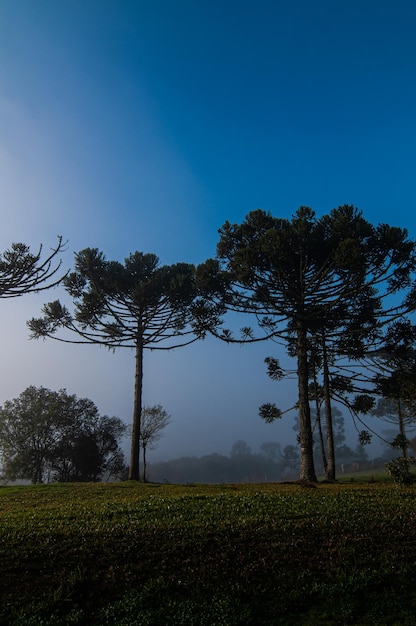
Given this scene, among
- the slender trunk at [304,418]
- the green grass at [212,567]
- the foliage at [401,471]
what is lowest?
the green grass at [212,567]

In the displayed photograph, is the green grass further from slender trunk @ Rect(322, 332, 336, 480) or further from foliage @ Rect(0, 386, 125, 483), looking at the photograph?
foliage @ Rect(0, 386, 125, 483)

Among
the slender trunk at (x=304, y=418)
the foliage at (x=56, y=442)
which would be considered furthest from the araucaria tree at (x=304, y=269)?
the foliage at (x=56, y=442)

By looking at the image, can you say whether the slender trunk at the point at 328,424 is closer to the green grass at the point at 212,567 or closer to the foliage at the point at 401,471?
the foliage at the point at 401,471

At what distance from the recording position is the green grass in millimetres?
6559

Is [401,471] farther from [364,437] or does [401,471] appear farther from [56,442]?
[56,442]

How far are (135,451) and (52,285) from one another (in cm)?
1977

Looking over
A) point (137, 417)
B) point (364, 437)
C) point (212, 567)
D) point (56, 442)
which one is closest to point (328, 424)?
point (364, 437)

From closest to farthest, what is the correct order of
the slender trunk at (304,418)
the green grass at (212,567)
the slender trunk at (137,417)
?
the green grass at (212,567)
the slender trunk at (304,418)
the slender trunk at (137,417)

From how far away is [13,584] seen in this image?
295 inches

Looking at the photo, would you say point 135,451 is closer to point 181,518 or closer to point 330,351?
point 330,351

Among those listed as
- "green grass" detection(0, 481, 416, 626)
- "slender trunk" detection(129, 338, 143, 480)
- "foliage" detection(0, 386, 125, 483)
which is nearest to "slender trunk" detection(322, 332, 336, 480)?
"slender trunk" detection(129, 338, 143, 480)

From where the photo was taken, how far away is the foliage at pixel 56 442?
4294 centimetres

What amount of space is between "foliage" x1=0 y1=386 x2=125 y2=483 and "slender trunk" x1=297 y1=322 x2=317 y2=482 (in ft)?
86.2

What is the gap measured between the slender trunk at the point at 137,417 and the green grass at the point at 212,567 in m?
15.5
